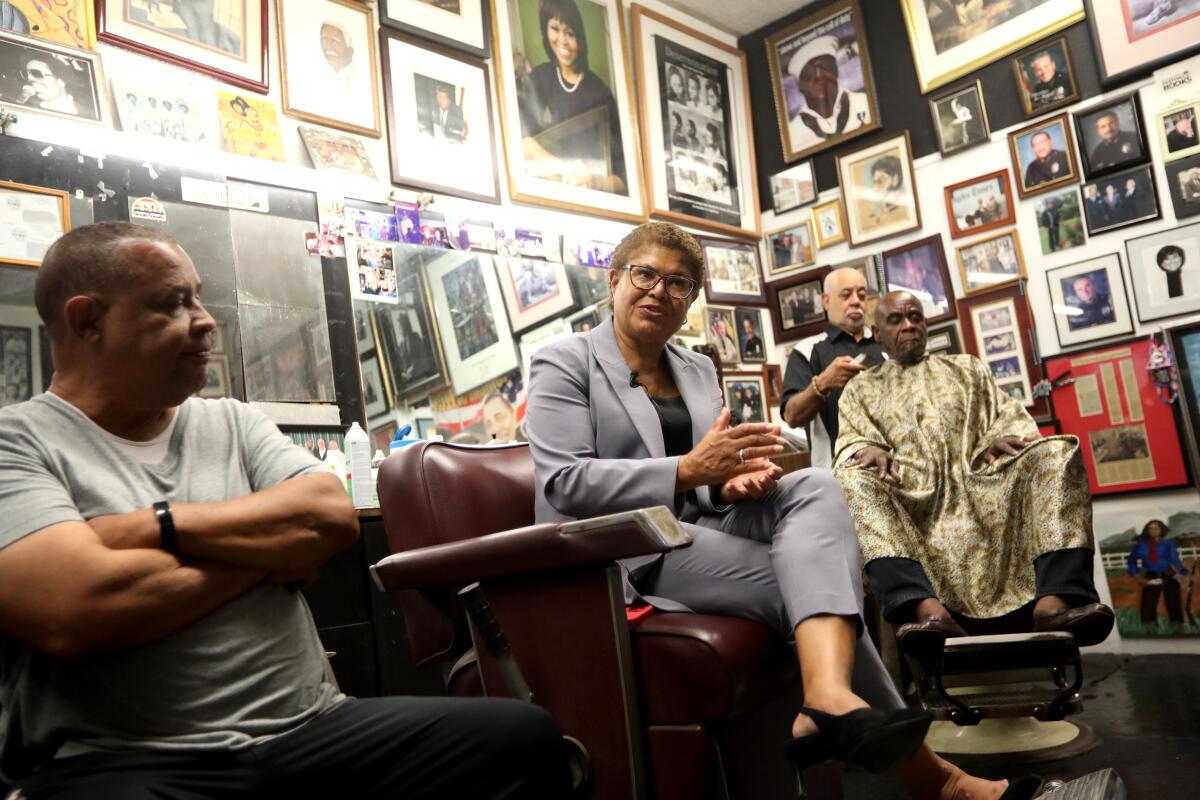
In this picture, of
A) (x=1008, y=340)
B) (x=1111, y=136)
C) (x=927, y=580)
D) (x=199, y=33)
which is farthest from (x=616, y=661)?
(x=1111, y=136)

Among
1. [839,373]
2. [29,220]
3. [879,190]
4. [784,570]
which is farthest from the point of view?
[879,190]

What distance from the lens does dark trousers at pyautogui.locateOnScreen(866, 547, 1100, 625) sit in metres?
2.63

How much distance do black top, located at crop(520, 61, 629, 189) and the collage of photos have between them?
398 millimetres

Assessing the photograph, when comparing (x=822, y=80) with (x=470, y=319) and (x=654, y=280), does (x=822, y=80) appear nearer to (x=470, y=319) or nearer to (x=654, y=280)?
(x=470, y=319)

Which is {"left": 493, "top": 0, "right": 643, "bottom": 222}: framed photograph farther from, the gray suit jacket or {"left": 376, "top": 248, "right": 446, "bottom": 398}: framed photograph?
the gray suit jacket

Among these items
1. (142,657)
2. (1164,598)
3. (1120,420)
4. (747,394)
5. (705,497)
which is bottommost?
(1164,598)

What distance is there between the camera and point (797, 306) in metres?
5.27

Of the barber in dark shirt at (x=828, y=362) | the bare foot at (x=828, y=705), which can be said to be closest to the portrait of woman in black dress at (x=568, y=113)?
the barber in dark shirt at (x=828, y=362)

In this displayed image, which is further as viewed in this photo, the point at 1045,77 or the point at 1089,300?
the point at 1045,77

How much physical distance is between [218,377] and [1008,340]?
3.63 meters

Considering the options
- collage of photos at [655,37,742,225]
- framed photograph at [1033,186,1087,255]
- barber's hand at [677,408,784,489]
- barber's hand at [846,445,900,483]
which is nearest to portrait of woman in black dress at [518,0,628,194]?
collage of photos at [655,37,742,225]

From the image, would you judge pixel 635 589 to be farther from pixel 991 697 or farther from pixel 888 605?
pixel 991 697

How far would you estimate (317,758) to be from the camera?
3.96 ft

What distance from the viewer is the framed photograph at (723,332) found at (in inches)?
197
